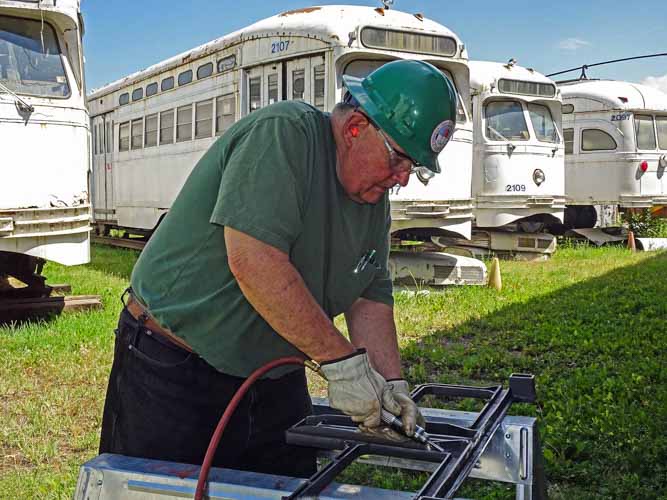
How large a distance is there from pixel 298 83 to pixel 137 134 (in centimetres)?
551

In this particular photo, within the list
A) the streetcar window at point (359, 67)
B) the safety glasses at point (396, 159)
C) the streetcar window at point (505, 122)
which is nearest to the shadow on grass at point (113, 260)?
the streetcar window at point (359, 67)

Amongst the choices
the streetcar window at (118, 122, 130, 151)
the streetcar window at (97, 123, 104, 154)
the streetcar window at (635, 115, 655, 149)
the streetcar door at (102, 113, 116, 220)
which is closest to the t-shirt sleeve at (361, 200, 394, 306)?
the streetcar window at (118, 122, 130, 151)

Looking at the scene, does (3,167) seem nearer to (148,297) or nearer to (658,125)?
(148,297)

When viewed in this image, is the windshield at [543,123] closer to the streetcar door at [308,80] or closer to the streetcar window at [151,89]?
the streetcar door at [308,80]

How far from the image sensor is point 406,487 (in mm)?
4160

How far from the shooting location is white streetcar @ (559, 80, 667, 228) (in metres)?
16.2

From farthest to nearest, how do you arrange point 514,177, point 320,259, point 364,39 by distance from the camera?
1. point 514,177
2. point 364,39
3. point 320,259

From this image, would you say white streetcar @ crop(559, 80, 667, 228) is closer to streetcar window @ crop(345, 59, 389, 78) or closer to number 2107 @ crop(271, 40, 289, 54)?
streetcar window @ crop(345, 59, 389, 78)

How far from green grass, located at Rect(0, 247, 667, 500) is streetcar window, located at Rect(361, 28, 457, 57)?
3.17 m

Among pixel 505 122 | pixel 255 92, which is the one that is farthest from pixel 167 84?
pixel 505 122

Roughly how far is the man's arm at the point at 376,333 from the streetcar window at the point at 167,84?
11084 millimetres

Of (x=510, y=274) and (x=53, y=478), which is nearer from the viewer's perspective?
(x=53, y=478)

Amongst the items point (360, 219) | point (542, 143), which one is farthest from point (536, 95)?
point (360, 219)

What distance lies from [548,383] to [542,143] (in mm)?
8895
